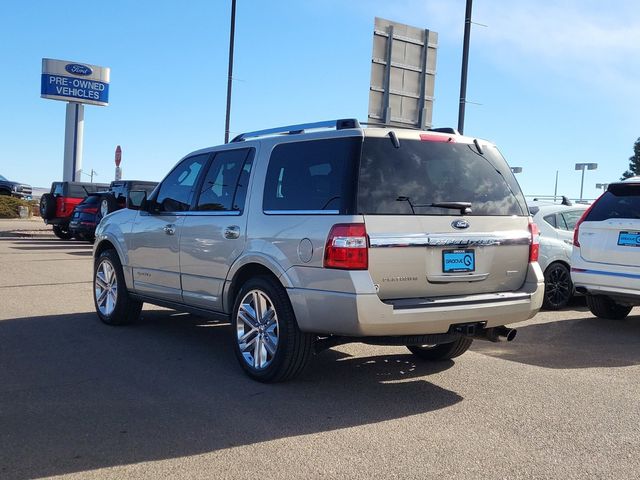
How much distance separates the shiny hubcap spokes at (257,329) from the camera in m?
5.29

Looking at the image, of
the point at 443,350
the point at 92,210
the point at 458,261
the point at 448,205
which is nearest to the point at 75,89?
the point at 92,210

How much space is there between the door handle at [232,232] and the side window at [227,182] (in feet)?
0.54

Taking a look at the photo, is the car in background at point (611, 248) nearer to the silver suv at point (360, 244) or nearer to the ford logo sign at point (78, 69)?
the silver suv at point (360, 244)

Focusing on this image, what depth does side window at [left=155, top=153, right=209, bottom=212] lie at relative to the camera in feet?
21.8

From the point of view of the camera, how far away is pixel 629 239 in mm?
8031

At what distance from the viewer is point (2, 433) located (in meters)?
4.14

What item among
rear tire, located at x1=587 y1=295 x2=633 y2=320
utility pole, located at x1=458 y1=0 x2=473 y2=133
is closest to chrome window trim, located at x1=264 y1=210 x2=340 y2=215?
rear tire, located at x1=587 y1=295 x2=633 y2=320

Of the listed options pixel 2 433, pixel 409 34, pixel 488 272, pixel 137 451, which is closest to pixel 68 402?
pixel 2 433

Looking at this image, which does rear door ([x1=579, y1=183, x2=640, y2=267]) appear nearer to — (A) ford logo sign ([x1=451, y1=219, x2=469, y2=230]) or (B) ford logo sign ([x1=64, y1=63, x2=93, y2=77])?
(A) ford logo sign ([x1=451, y1=219, x2=469, y2=230])

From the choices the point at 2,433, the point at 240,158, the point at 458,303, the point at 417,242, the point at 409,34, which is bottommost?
the point at 2,433

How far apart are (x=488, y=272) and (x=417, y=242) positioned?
0.74 metres

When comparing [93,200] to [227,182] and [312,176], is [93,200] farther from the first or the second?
[312,176]

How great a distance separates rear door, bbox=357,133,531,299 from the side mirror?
10.6 feet

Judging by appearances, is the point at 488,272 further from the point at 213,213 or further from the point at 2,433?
the point at 2,433
